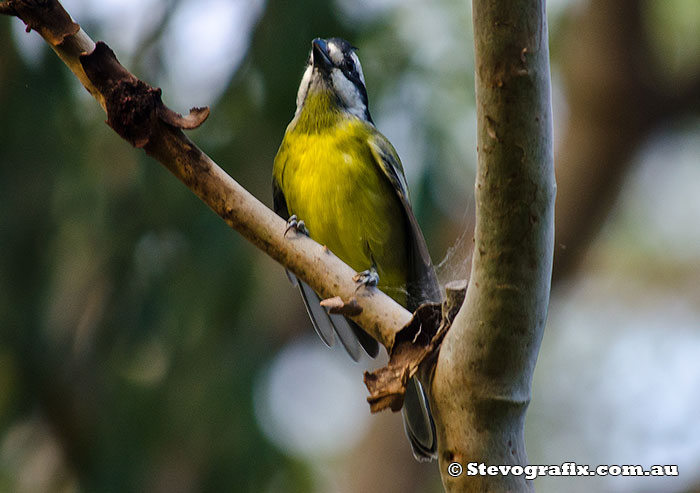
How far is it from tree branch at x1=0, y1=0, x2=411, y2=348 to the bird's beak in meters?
1.55

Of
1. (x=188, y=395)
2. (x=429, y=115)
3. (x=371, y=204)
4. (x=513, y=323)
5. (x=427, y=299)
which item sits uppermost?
(x=429, y=115)

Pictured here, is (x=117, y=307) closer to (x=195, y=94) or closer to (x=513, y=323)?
(x=195, y=94)

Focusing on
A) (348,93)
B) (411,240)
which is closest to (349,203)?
(411,240)

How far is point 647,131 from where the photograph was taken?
4883mm

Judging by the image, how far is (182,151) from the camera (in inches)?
73.4

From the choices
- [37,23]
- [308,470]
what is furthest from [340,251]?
[308,470]

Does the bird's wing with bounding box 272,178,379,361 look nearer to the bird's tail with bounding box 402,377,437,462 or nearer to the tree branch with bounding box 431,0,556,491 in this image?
the bird's tail with bounding box 402,377,437,462

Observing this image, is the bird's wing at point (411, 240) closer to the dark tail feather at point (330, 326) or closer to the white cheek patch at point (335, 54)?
the dark tail feather at point (330, 326)

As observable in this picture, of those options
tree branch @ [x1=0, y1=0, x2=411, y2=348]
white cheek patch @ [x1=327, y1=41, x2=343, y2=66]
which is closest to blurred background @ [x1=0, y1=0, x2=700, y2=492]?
white cheek patch @ [x1=327, y1=41, x2=343, y2=66]

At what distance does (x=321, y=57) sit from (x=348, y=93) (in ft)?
0.65

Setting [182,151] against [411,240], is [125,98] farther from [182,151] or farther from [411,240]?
[411,240]

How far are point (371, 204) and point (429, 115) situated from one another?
1251mm

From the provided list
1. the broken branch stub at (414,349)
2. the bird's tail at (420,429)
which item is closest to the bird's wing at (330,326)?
the bird's tail at (420,429)

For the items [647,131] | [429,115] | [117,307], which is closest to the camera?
[117,307]
